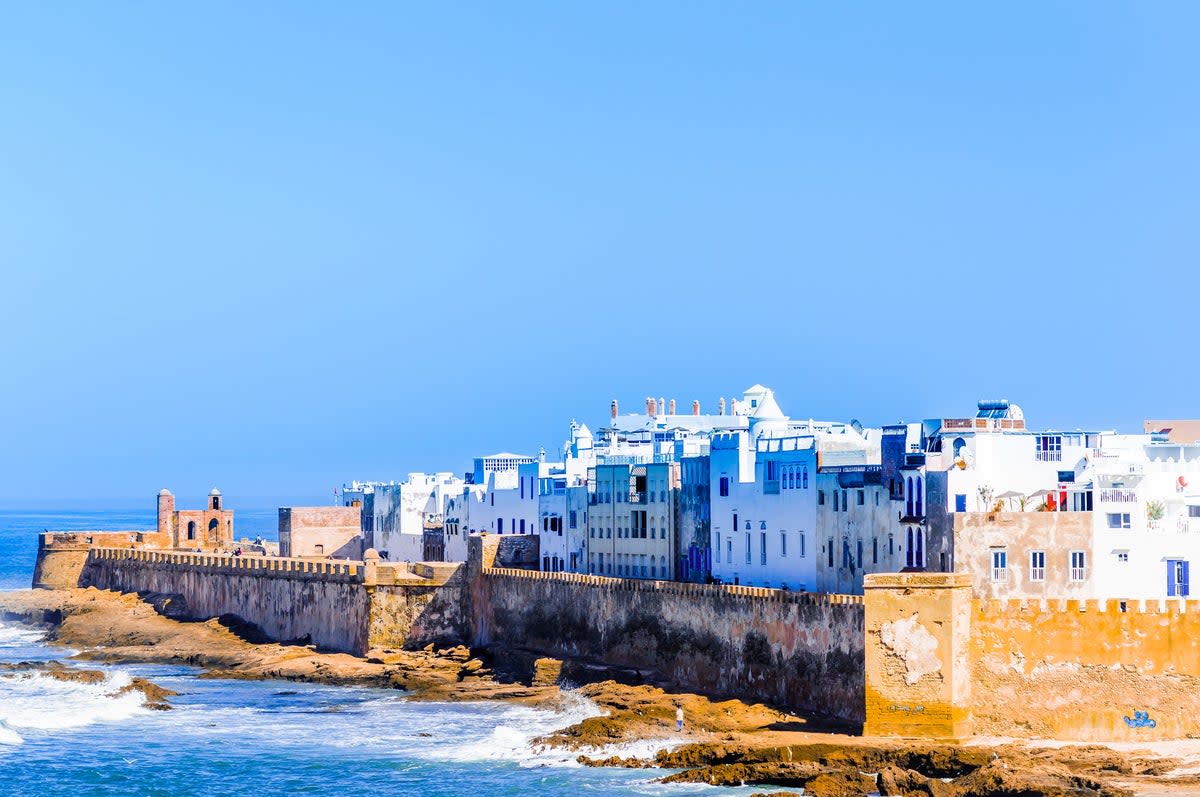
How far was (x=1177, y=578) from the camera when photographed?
5300 cm

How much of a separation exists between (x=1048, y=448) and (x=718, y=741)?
13687mm

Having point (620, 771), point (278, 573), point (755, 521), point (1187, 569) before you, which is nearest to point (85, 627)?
point (278, 573)

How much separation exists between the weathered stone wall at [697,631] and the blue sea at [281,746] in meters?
4.07

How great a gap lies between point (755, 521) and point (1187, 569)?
674 inches

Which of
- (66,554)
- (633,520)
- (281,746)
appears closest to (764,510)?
(633,520)

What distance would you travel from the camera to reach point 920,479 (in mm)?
55781

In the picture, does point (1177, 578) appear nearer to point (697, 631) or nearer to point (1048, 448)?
point (1048, 448)

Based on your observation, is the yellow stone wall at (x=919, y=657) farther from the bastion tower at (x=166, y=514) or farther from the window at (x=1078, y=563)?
the bastion tower at (x=166, y=514)

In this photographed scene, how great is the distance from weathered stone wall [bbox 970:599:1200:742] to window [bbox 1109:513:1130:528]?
3.98 meters

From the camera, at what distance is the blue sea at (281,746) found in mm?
49812

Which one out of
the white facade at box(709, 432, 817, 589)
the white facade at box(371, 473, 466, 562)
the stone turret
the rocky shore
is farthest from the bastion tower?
the white facade at box(709, 432, 817, 589)

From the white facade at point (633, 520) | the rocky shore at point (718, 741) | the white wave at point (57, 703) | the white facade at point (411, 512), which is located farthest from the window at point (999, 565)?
the white facade at point (411, 512)

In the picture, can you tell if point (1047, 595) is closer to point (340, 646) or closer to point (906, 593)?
point (906, 593)

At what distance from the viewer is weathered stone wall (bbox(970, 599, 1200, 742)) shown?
48406mm
